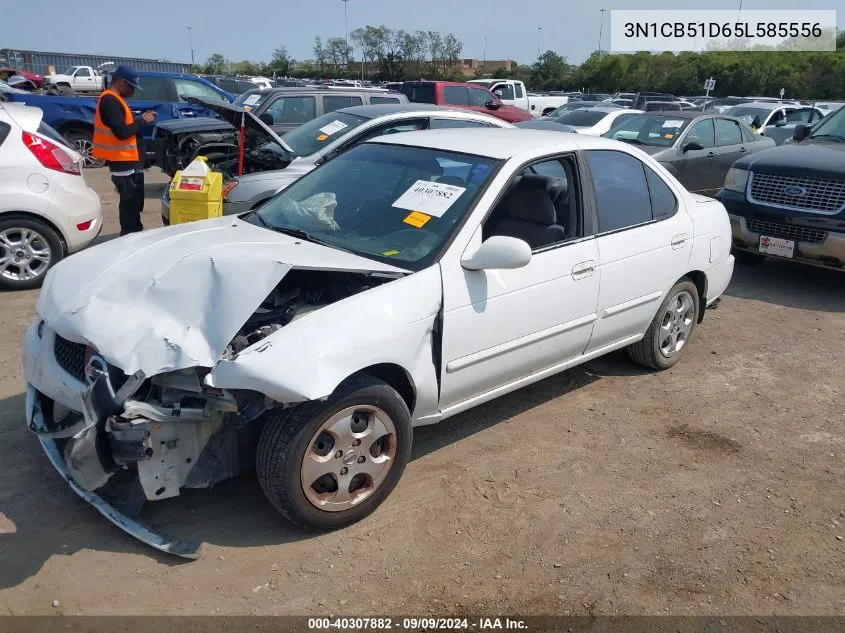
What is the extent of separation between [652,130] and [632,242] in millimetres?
7500

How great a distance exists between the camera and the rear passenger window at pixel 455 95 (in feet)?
49.7

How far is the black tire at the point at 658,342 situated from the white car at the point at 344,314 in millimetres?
192

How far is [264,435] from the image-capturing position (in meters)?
3.04

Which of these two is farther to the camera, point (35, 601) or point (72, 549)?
point (72, 549)

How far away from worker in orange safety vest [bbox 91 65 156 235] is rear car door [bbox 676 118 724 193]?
763 centimetres

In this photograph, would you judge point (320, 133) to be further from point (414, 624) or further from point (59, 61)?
point (59, 61)

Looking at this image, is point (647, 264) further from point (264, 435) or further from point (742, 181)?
point (742, 181)

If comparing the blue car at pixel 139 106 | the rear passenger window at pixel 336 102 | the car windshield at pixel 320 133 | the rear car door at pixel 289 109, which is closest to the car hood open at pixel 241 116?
the car windshield at pixel 320 133

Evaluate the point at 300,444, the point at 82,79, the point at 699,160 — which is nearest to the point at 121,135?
the point at 300,444

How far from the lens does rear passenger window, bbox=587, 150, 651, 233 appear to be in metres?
4.39

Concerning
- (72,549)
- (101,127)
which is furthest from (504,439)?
(101,127)

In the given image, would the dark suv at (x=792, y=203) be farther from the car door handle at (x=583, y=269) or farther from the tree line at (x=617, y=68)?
the tree line at (x=617, y=68)

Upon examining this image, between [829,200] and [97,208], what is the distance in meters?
7.12

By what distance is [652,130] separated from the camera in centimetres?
1116
